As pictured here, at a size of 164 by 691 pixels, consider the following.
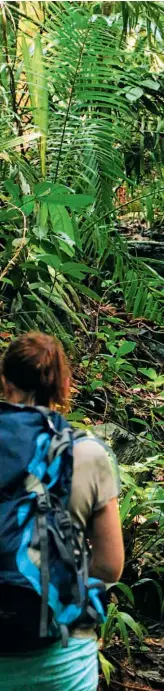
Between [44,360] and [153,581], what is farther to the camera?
[153,581]

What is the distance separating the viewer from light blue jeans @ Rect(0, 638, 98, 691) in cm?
155

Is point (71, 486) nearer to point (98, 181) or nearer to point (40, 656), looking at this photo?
point (40, 656)

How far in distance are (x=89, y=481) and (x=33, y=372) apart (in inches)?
10.6

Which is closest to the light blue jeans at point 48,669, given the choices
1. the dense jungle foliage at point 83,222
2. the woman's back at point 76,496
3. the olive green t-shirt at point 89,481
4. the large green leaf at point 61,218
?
the woman's back at point 76,496

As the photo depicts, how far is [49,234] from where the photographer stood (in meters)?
3.61

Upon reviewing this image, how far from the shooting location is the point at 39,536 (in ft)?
4.84

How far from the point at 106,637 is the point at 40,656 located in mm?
1791

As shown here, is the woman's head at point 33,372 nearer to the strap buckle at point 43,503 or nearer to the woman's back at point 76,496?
the woman's back at point 76,496

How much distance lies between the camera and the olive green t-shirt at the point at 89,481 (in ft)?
5.19

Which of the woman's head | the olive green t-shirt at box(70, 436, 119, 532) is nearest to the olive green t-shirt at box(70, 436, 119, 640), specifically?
the olive green t-shirt at box(70, 436, 119, 532)

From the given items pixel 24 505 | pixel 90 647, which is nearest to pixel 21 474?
pixel 24 505

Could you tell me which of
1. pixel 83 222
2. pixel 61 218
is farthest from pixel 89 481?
pixel 83 222

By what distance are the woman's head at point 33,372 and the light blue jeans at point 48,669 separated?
1.60 ft

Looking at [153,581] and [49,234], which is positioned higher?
[49,234]
